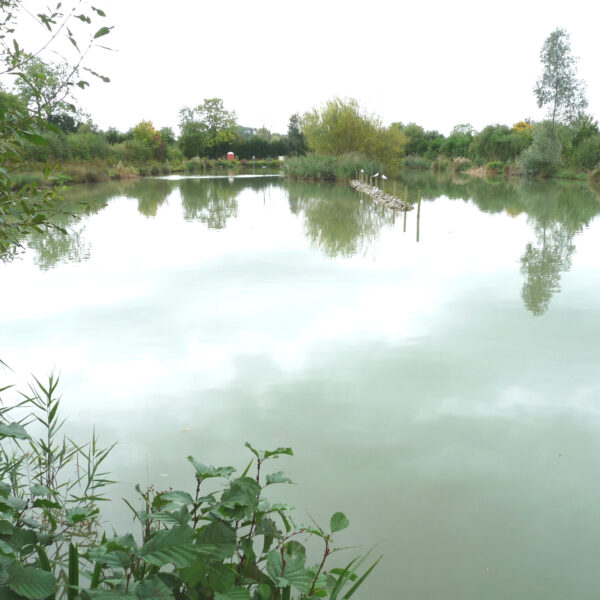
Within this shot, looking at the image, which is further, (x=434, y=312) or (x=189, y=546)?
(x=434, y=312)

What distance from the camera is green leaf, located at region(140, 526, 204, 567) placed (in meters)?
1.00

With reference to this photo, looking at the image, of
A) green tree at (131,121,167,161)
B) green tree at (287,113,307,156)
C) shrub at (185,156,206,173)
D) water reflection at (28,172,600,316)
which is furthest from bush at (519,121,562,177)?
green tree at (131,121,167,161)

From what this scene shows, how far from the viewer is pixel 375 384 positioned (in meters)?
3.52

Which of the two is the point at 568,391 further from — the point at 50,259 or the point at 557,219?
the point at 557,219

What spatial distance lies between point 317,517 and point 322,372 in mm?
1532

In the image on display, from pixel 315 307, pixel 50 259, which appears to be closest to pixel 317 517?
pixel 315 307

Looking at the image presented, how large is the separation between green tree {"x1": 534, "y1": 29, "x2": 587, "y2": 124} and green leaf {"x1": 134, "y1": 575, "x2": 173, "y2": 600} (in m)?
32.3

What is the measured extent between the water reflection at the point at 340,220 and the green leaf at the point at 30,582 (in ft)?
23.9

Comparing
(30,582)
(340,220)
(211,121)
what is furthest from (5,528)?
(211,121)

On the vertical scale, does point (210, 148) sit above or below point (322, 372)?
above

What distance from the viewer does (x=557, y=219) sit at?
12430 millimetres

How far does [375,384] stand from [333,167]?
878 inches

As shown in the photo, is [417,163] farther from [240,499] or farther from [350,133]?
[240,499]

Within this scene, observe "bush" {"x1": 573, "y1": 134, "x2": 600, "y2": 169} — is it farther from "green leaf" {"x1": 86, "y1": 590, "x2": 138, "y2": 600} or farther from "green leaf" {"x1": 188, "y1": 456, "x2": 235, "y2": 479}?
"green leaf" {"x1": 86, "y1": 590, "x2": 138, "y2": 600}
